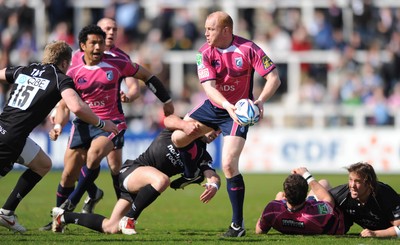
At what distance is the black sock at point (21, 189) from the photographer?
1057 cm

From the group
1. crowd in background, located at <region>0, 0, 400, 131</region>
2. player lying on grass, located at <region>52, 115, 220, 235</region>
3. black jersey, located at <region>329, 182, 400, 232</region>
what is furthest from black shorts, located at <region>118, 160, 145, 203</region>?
crowd in background, located at <region>0, 0, 400, 131</region>

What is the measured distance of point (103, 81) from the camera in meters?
11.8

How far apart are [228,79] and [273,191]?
24.2ft

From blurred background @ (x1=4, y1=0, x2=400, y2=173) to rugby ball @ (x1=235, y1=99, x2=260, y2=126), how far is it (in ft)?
40.3

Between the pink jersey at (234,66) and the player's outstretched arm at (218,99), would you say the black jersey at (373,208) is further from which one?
the pink jersey at (234,66)

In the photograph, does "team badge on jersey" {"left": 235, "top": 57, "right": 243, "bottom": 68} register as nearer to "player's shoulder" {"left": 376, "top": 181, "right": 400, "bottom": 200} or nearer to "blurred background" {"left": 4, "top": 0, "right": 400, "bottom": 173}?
"player's shoulder" {"left": 376, "top": 181, "right": 400, "bottom": 200}

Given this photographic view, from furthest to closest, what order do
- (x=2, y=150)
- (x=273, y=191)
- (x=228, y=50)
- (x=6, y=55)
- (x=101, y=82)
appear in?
(x=6, y=55) → (x=273, y=191) → (x=101, y=82) → (x=228, y=50) → (x=2, y=150)

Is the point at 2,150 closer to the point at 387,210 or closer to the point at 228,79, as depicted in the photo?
the point at 228,79

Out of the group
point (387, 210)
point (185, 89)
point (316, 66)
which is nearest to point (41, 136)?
point (185, 89)

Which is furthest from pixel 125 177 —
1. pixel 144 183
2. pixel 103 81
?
pixel 103 81

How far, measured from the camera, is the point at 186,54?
25891mm

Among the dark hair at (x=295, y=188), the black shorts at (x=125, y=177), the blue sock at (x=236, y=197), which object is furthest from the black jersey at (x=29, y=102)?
the dark hair at (x=295, y=188)

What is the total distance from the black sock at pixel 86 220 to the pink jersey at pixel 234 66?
212 cm

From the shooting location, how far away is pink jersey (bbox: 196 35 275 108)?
35.1ft
